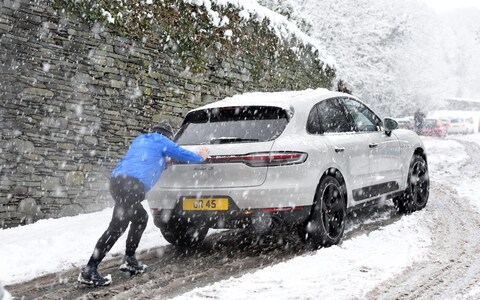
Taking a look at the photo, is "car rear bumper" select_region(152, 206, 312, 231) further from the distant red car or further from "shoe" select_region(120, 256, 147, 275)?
the distant red car

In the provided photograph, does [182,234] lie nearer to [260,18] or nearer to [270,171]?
[270,171]

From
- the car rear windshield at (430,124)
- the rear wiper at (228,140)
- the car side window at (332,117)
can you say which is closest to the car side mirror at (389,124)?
the car side window at (332,117)

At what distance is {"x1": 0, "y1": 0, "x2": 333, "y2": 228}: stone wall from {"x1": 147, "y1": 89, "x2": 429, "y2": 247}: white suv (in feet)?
8.90

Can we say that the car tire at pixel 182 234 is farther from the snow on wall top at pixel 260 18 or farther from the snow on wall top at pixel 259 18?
the snow on wall top at pixel 260 18

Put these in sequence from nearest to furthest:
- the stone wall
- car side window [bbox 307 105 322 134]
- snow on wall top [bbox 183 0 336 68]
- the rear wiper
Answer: the rear wiper
car side window [bbox 307 105 322 134]
the stone wall
snow on wall top [bbox 183 0 336 68]

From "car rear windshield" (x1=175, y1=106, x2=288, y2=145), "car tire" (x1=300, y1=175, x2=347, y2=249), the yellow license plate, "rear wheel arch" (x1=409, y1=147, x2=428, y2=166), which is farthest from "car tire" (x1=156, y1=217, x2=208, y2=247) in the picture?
"rear wheel arch" (x1=409, y1=147, x2=428, y2=166)

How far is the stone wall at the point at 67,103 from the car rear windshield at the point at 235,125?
2960 mm

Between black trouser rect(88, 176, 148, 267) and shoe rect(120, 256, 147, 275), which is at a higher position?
black trouser rect(88, 176, 148, 267)

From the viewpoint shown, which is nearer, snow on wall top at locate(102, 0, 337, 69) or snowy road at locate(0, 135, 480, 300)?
snowy road at locate(0, 135, 480, 300)

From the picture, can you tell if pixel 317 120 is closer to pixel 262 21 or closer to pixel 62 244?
pixel 62 244

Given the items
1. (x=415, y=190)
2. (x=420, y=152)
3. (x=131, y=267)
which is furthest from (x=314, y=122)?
(x=420, y=152)

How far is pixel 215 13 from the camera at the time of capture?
11.1 m

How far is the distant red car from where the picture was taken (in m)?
33.8

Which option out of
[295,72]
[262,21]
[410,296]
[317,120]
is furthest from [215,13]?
[410,296]
